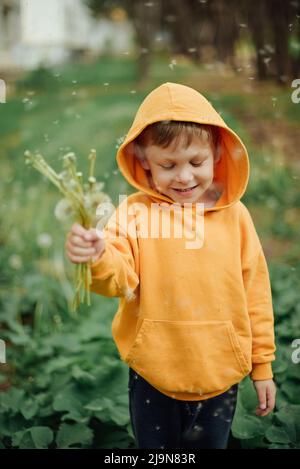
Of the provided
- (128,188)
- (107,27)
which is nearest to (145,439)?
(128,188)

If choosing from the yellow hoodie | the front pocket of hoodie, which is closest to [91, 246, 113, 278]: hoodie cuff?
the yellow hoodie

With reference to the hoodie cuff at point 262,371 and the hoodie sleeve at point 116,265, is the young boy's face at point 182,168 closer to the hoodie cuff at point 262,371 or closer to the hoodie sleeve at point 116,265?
the hoodie sleeve at point 116,265

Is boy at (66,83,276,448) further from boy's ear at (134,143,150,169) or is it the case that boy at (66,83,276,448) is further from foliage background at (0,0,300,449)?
foliage background at (0,0,300,449)

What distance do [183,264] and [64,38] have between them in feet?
18.8

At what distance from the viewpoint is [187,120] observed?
1498mm

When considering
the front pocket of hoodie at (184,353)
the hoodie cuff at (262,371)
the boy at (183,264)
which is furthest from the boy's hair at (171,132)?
the hoodie cuff at (262,371)

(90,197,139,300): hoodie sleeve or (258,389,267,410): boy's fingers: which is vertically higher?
(90,197,139,300): hoodie sleeve

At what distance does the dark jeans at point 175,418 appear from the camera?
1.65m

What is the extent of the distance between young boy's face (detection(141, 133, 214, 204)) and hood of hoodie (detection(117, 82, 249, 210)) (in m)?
0.04

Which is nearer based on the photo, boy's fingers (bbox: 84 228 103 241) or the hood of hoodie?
boy's fingers (bbox: 84 228 103 241)

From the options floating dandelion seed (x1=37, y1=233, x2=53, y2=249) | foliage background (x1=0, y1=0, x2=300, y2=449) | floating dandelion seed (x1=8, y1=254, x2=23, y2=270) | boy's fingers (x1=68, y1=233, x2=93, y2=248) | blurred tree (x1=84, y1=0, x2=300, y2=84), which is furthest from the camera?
blurred tree (x1=84, y1=0, x2=300, y2=84)

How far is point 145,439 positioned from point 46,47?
5.75 meters

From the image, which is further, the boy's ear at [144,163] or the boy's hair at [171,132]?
the boy's ear at [144,163]

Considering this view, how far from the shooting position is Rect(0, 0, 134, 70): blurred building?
654 cm
